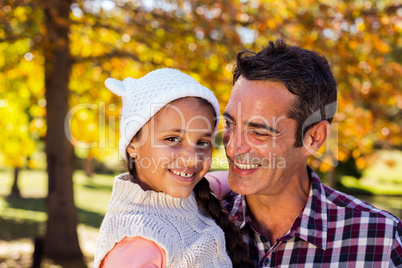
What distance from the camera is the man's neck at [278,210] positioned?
2496 mm

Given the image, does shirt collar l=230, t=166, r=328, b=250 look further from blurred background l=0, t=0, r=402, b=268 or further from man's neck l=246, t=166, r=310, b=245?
blurred background l=0, t=0, r=402, b=268

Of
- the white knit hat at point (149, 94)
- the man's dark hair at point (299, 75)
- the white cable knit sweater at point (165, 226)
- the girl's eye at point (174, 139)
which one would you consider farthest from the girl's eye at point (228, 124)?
Answer: the white cable knit sweater at point (165, 226)

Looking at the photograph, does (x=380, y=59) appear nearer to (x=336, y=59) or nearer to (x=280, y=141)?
(x=336, y=59)

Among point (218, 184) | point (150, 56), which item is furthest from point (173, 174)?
point (150, 56)

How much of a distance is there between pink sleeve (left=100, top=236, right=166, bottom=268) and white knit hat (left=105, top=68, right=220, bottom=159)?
677 millimetres

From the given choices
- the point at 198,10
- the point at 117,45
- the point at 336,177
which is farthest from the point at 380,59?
the point at 336,177

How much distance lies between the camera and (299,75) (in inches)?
97.1

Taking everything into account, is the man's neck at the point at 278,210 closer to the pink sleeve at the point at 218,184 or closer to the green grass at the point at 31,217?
the pink sleeve at the point at 218,184

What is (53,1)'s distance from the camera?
5984 mm

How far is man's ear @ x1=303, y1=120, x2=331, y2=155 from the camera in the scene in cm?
262

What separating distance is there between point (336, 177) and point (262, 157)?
1889 centimetres

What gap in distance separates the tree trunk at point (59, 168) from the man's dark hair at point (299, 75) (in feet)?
17.7

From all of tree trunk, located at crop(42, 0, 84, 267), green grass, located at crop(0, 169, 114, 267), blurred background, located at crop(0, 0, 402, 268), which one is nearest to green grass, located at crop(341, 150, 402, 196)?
green grass, located at crop(0, 169, 114, 267)

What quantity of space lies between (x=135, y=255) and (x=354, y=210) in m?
1.25
